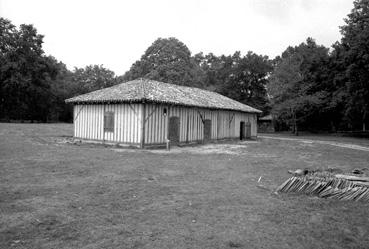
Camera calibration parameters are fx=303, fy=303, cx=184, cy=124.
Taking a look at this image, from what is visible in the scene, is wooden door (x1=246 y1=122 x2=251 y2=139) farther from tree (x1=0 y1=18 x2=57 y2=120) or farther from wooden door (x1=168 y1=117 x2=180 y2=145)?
tree (x1=0 y1=18 x2=57 y2=120)

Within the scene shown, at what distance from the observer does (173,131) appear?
2097cm

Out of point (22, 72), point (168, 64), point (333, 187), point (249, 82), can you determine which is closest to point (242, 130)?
point (168, 64)

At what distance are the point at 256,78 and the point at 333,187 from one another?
5204cm

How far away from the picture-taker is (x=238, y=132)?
30375 millimetres

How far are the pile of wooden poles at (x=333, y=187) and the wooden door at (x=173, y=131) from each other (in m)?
13.1

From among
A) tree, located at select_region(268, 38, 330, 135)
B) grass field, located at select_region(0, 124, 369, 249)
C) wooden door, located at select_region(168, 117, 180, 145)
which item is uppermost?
tree, located at select_region(268, 38, 330, 135)

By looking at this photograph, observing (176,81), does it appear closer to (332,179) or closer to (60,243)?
(332,179)

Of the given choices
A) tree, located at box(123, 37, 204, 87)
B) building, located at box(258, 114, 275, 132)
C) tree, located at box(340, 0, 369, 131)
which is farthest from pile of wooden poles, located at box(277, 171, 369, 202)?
building, located at box(258, 114, 275, 132)

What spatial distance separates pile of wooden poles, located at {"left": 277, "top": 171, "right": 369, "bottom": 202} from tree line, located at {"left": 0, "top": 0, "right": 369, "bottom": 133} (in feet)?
83.6

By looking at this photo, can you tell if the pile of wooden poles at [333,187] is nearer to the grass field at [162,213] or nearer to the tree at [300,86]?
the grass field at [162,213]

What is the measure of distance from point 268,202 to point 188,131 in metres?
15.6

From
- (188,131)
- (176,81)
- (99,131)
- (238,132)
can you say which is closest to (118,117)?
(99,131)

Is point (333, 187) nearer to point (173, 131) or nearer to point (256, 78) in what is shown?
point (173, 131)

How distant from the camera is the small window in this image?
66.6 ft
